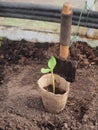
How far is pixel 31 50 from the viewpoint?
109 inches

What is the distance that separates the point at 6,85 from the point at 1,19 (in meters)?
0.83

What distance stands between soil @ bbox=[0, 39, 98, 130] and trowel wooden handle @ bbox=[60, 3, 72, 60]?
0.38 ft

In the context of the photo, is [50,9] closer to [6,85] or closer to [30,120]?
[6,85]

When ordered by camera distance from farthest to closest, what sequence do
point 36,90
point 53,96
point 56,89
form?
point 36,90
point 56,89
point 53,96

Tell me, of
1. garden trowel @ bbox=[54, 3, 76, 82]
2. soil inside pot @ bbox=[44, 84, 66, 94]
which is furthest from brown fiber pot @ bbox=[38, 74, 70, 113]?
garden trowel @ bbox=[54, 3, 76, 82]

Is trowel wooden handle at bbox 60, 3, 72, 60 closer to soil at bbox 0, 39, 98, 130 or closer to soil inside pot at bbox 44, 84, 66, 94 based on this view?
soil at bbox 0, 39, 98, 130

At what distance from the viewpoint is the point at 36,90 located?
2.36 meters

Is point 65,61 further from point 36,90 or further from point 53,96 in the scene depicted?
point 53,96

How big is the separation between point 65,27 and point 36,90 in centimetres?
45

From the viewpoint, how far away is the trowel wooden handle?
2254 millimetres

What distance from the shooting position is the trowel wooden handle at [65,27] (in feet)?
7.39

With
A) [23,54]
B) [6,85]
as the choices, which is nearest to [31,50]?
[23,54]

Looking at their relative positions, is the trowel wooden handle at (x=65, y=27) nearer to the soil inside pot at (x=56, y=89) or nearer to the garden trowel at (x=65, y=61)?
the garden trowel at (x=65, y=61)

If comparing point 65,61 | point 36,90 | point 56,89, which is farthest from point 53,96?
point 65,61
